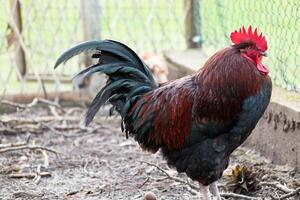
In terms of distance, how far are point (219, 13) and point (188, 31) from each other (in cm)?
77

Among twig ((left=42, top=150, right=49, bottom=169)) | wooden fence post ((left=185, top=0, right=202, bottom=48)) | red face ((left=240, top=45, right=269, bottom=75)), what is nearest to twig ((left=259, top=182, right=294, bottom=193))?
red face ((left=240, top=45, right=269, bottom=75))

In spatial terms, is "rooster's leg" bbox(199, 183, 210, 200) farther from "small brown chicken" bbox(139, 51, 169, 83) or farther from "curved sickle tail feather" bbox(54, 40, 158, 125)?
"small brown chicken" bbox(139, 51, 169, 83)

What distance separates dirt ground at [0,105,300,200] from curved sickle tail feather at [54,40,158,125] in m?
0.56

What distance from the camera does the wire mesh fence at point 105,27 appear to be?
17.0ft

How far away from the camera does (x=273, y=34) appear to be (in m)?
4.86

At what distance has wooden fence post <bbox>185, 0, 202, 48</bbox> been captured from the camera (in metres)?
6.68

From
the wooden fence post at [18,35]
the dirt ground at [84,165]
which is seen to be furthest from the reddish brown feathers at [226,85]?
the wooden fence post at [18,35]

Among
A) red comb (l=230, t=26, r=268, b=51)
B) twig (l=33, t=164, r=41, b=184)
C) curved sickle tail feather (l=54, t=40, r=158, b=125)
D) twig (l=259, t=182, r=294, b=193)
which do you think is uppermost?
red comb (l=230, t=26, r=268, b=51)

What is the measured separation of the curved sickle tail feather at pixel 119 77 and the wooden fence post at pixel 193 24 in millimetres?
2747

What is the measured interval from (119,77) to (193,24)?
2919 millimetres

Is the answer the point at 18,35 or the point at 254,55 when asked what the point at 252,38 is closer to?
the point at 254,55

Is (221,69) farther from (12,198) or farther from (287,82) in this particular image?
(12,198)

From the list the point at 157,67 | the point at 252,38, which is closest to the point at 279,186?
the point at 252,38

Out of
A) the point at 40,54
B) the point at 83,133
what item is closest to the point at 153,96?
the point at 83,133
